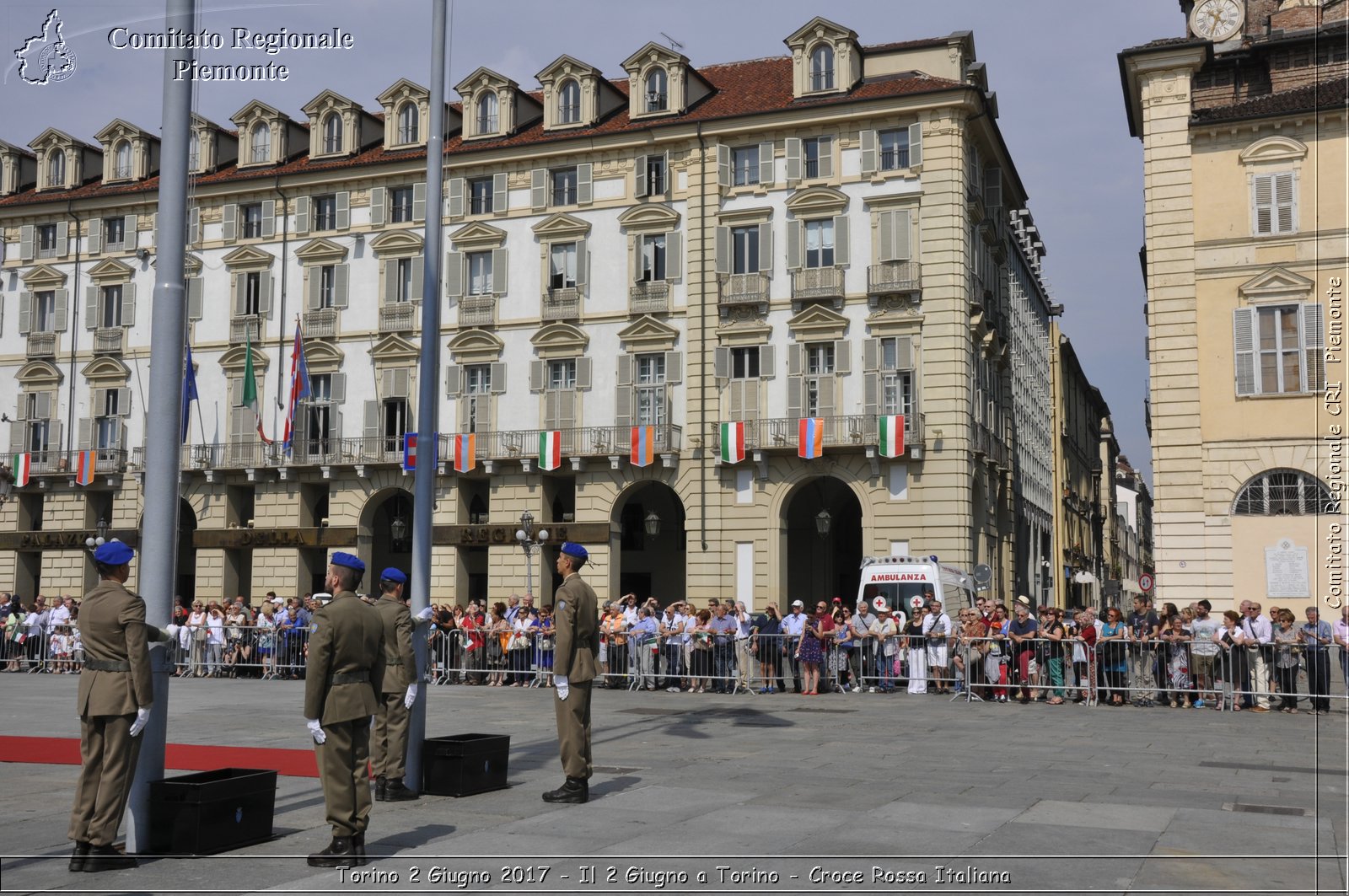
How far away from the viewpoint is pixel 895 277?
3794cm

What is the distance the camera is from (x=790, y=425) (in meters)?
38.3

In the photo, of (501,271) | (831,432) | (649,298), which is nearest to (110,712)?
(831,432)

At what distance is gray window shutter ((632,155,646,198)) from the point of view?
135 ft

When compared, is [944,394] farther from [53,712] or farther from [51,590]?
[51,590]

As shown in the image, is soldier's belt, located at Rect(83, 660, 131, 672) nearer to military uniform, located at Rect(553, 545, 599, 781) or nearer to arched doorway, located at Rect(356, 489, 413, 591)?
military uniform, located at Rect(553, 545, 599, 781)

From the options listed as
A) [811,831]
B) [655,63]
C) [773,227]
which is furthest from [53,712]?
[655,63]

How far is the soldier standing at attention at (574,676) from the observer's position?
10703 mm

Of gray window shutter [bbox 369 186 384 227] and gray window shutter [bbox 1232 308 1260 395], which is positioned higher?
gray window shutter [bbox 369 186 384 227]

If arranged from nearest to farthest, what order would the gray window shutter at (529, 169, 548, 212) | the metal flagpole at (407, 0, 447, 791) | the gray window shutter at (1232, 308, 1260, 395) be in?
the metal flagpole at (407, 0, 447, 791) < the gray window shutter at (1232, 308, 1260, 395) < the gray window shutter at (529, 169, 548, 212)

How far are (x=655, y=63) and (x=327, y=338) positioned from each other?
14.4m

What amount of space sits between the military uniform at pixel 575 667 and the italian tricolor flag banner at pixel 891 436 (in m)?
26.7

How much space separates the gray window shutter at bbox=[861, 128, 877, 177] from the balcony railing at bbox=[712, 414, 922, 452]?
23.9 feet

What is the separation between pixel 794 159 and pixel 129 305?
81.3ft

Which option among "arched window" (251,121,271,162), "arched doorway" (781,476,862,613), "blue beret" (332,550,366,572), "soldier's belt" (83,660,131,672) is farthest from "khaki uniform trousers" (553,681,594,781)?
"arched window" (251,121,271,162)
